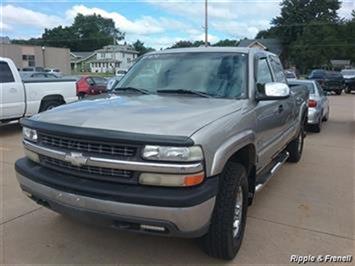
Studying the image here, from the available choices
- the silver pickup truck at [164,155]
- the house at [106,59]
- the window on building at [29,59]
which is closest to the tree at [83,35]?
the house at [106,59]

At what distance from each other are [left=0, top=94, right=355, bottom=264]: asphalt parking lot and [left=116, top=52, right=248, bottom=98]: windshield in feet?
4.83

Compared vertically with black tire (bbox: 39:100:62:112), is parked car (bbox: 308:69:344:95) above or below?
below

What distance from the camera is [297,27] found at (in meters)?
89.1

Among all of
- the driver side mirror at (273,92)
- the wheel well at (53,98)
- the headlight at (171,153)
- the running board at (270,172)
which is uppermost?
the driver side mirror at (273,92)

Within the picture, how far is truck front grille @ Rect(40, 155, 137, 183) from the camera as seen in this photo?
3113mm

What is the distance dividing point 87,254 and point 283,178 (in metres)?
3.63

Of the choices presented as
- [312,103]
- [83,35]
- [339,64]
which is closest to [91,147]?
[312,103]

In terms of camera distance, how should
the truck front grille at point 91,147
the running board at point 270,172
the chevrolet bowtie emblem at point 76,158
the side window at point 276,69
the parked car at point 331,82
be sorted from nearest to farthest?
the truck front grille at point 91,147
the chevrolet bowtie emblem at point 76,158
the running board at point 270,172
the side window at point 276,69
the parked car at point 331,82

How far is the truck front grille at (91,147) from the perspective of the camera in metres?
3.09

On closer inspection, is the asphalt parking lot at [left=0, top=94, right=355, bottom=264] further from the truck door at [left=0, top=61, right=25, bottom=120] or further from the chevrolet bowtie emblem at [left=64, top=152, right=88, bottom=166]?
the truck door at [left=0, top=61, right=25, bottom=120]

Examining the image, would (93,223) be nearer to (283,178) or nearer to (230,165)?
(230,165)

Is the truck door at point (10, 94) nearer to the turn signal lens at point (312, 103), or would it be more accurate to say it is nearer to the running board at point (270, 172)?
the running board at point (270, 172)

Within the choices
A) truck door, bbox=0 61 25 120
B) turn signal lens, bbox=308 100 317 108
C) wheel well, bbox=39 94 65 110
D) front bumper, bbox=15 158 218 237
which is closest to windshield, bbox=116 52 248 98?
front bumper, bbox=15 158 218 237

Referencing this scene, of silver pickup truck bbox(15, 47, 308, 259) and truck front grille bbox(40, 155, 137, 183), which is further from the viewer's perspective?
truck front grille bbox(40, 155, 137, 183)
